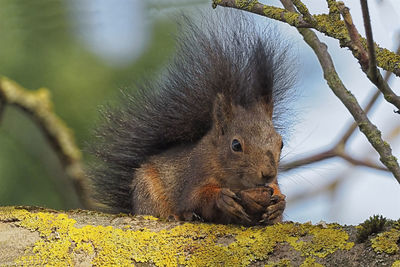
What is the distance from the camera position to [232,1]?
219cm

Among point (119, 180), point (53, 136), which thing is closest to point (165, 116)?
point (119, 180)

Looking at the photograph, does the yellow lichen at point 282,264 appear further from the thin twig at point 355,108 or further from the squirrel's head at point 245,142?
the squirrel's head at point 245,142

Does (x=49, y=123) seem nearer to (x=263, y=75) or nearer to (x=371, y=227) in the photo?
(x=263, y=75)

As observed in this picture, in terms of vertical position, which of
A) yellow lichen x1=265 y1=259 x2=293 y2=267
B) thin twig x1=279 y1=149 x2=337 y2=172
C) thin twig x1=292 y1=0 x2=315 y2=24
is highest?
thin twig x1=279 y1=149 x2=337 y2=172

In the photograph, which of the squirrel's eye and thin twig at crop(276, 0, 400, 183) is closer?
thin twig at crop(276, 0, 400, 183)

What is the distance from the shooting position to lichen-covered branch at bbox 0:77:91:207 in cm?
391

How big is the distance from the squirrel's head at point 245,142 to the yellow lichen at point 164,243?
28.5 inches

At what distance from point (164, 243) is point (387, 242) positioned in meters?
0.77

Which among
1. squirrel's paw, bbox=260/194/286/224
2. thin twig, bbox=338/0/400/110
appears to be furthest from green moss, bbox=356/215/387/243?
squirrel's paw, bbox=260/194/286/224

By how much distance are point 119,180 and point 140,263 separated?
1343 millimetres

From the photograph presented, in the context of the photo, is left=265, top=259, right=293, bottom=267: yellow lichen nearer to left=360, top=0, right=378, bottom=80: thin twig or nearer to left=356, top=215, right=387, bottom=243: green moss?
left=356, top=215, right=387, bottom=243: green moss

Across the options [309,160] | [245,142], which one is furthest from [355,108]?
[309,160]

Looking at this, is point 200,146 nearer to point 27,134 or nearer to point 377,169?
point 377,169

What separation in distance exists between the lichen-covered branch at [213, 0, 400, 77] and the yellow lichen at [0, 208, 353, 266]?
59cm
